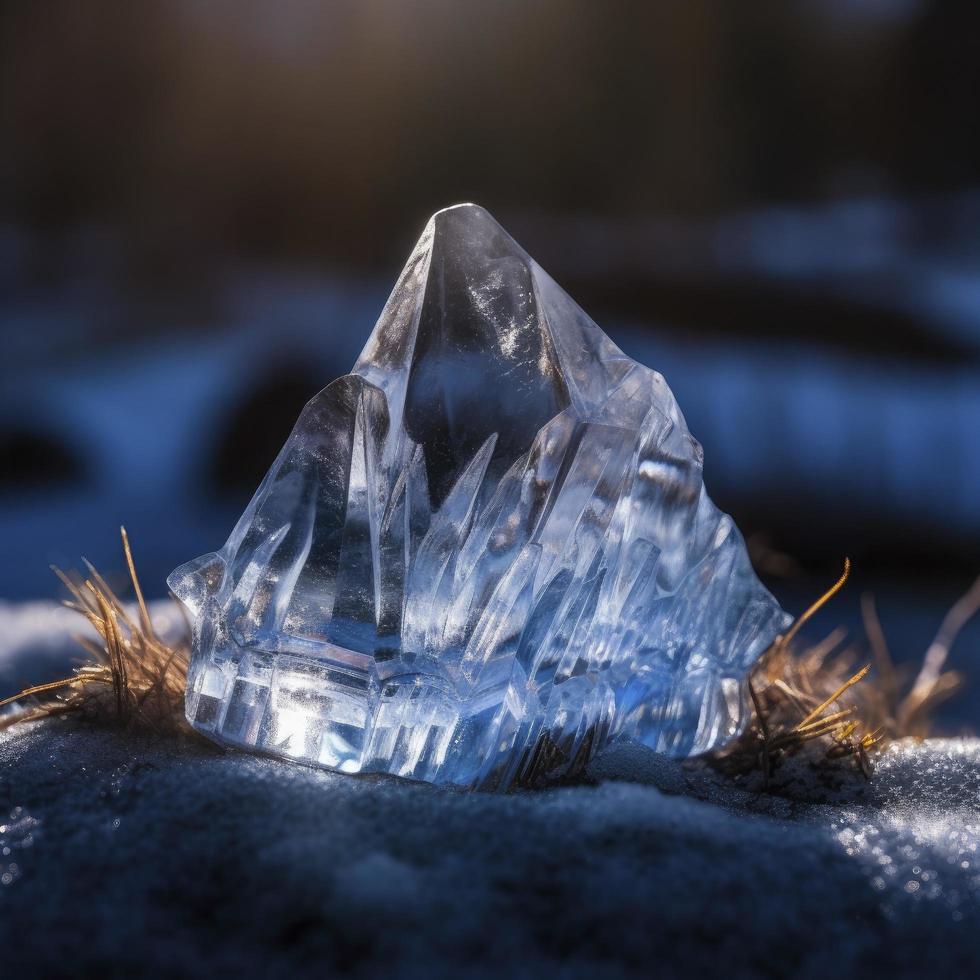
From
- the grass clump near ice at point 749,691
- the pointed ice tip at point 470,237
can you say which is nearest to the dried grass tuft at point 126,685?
the grass clump near ice at point 749,691

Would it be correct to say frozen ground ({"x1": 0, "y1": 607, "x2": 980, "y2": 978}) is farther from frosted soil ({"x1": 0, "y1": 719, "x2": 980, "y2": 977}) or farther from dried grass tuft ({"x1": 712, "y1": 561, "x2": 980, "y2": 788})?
dried grass tuft ({"x1": 712, "y1": 561, "x2": 980, "y2": 788})

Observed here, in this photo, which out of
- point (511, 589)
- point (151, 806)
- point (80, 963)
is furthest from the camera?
point (511, 589)

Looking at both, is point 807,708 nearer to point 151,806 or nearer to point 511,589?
point 511,589

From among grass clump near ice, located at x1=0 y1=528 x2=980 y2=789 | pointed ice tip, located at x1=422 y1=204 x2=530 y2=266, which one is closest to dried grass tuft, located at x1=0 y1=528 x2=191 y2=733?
grass clump near ice, located at x1=0 y1=528 x2=980 y2=789

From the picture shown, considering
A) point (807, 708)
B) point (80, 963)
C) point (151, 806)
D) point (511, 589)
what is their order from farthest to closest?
1. point (807, 708)
2. point (511, 589)
3. point (151, 806)
4. point (80, 963)

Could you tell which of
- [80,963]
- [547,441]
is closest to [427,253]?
[547,441]

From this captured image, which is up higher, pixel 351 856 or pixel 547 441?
pixel 547 441

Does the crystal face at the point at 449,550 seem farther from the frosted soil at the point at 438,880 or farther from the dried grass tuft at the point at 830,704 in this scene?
the dried grass tuft at the point at 830,704

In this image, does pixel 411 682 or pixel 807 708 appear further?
pixel 807 708
